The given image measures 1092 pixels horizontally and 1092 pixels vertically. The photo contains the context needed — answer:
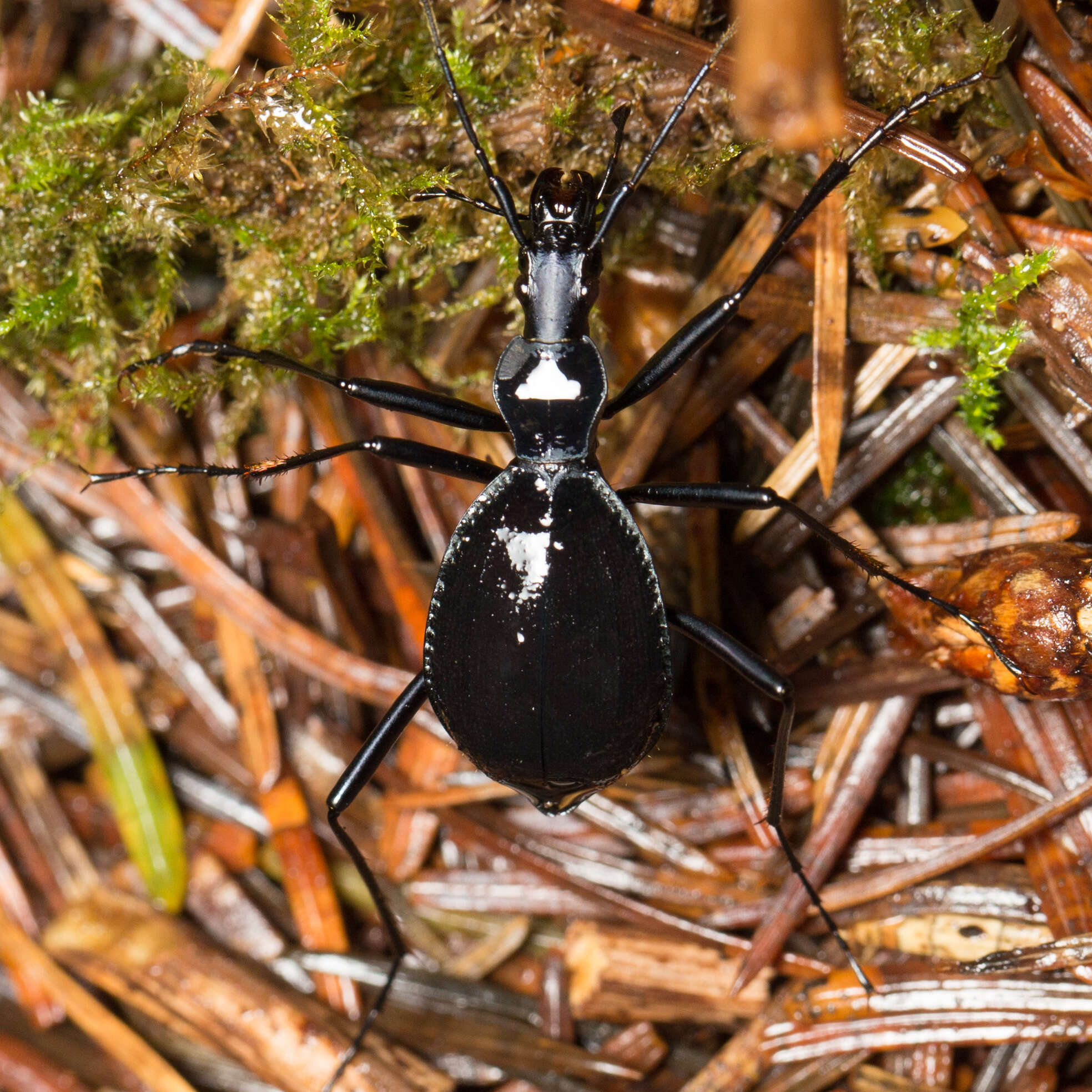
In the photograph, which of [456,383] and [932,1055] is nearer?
[932,1055]

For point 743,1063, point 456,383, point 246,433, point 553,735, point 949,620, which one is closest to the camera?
point 553,735

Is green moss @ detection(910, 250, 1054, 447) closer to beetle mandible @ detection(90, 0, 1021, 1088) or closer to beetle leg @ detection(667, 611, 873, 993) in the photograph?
beetle mandible @ detection(90, 0, 1021, 1088)

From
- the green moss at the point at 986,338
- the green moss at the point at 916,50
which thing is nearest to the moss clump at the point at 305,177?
the green moss at the point at 916,50

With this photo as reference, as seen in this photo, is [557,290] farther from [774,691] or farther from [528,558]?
[774,691]

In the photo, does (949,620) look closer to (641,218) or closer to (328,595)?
(641,218)

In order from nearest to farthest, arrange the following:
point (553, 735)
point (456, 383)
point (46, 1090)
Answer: point (553, 735) → point (456, 383) → point (46, 1090)

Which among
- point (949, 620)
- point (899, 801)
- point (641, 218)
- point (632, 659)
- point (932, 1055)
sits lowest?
point (932, 1055)

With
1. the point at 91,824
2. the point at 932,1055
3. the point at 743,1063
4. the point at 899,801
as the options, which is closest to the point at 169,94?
the point at 91,824
